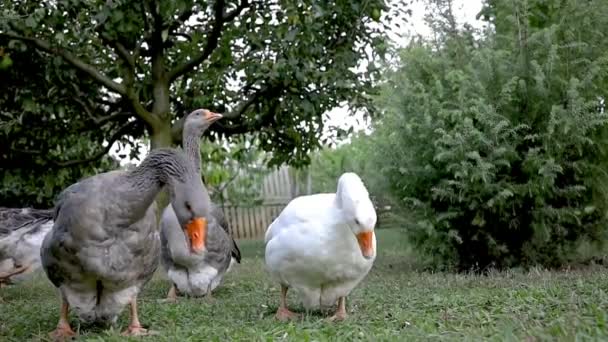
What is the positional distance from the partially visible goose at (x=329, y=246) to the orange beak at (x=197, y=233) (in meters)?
1.05

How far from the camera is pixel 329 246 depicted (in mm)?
4949

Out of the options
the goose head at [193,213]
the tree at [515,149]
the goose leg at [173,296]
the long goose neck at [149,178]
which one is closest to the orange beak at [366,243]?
the goose head at [193,213]

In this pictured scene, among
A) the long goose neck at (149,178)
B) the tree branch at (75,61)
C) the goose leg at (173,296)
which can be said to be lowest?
the goose leg at (173,296)

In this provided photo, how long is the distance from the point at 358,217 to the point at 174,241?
117 inches

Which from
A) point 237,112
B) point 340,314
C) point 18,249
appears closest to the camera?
point 340,314

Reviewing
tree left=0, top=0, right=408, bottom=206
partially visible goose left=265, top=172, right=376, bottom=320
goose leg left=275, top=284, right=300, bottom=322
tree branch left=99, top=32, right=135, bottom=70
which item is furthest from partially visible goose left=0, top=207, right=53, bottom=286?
partially visible goose left=265, top=172, right=376, bottom=320

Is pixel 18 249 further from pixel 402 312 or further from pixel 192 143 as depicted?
pixel 402 312

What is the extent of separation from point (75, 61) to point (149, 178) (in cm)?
521

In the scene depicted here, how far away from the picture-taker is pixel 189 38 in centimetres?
1143

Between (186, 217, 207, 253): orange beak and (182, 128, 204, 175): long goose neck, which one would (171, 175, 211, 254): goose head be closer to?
(186, 217, 207, 253): orange beak

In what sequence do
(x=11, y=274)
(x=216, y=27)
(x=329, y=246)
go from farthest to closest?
(x=216, y=27) < (x=11, y=274) < (x=329, y=246)

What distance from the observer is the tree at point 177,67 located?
8617 millimetres

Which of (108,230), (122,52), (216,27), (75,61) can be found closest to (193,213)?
(108,230)

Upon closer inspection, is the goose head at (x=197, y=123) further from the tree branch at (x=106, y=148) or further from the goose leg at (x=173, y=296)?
the tree branch at (x=106, y=148)
